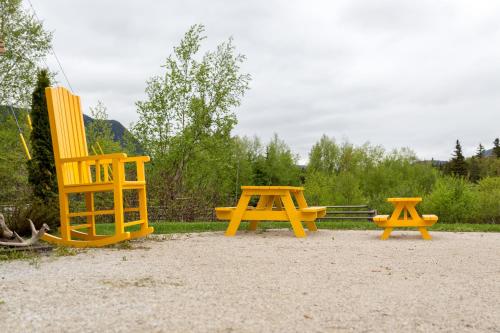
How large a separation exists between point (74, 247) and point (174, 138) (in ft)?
48.4

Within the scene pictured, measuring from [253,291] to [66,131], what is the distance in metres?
3.93

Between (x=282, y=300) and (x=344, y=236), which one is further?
(x=344, y=236)

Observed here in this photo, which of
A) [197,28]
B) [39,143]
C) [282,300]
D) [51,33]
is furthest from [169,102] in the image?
[282,300]

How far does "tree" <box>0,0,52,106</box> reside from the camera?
1928cm

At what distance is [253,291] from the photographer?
345 centimetres

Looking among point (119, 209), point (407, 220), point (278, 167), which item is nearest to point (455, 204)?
point (407, 220)

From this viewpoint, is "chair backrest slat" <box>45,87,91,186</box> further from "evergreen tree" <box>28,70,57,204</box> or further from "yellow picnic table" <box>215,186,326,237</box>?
"evergreen tree" <box>28,70,57,204</box>

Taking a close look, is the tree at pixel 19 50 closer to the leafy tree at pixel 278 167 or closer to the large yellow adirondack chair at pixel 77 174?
the large yellow adirondack chair at pixel 77 174

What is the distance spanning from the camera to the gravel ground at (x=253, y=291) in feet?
8.86

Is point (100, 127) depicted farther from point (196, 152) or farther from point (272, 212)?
point (272, 212)

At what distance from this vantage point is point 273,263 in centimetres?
472

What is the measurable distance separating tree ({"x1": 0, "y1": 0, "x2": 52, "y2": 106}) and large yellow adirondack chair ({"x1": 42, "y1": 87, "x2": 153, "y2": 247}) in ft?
47.4

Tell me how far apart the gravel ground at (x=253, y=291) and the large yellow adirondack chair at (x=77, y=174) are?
1.45 ft

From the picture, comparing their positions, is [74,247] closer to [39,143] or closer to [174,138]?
[39,143]
